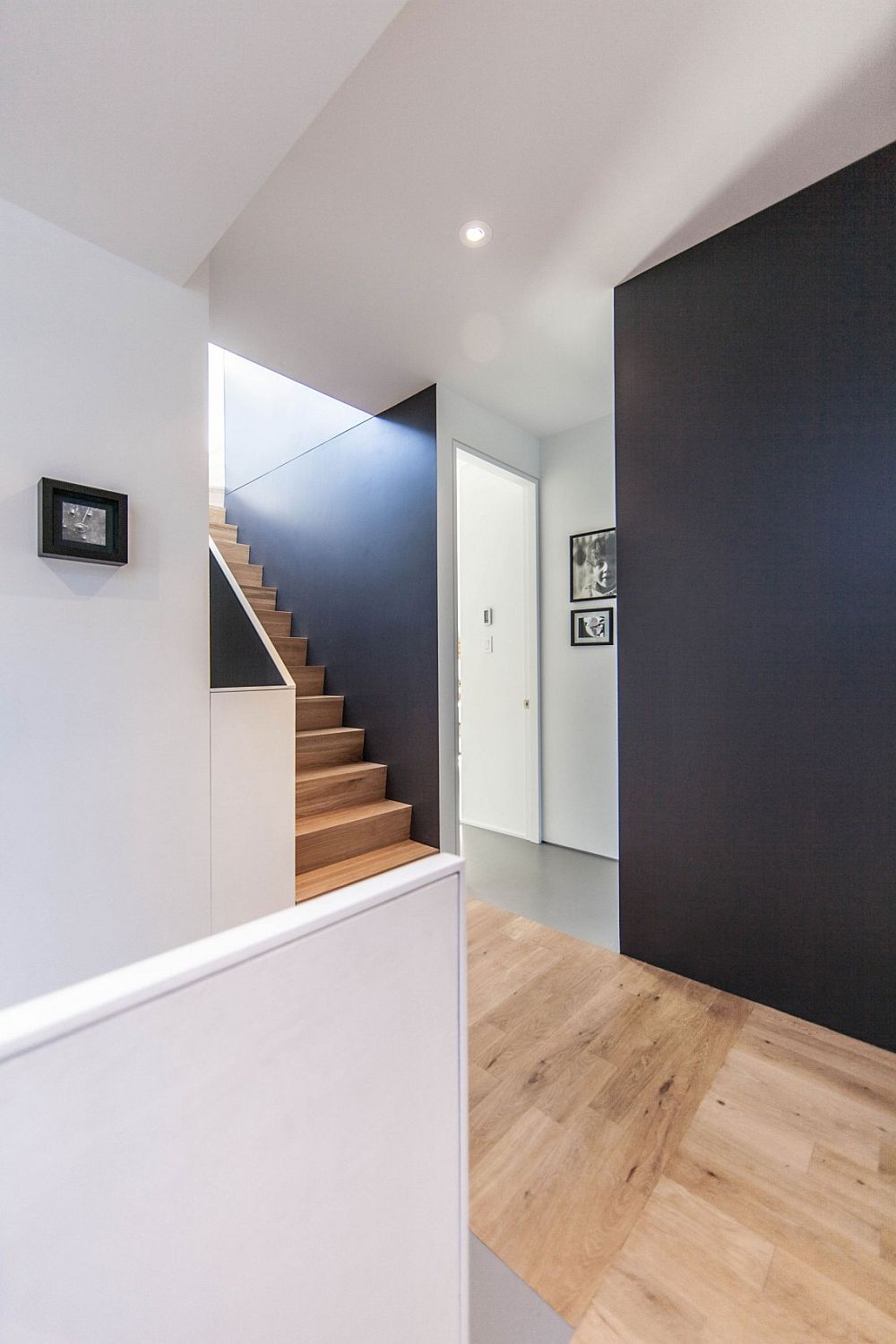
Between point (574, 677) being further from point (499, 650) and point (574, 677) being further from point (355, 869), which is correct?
point (355, 869)

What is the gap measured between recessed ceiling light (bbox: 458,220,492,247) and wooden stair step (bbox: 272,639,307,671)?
2643 mm

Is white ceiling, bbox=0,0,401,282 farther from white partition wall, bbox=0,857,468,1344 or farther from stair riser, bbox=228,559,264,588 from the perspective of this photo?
stair riser, bbox=228,559,264,588

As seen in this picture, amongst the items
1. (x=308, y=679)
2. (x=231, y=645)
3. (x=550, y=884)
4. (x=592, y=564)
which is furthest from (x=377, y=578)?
(x=550, y=884)

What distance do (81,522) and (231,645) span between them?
2.17ft

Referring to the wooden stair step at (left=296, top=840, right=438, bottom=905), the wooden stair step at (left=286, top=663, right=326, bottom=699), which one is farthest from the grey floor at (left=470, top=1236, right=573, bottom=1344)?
the wooden stair step at (left=286, top=663, right=326, bottom=699)

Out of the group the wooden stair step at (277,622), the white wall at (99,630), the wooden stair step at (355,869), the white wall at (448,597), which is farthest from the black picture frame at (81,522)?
the wooden stair step at (277,622)

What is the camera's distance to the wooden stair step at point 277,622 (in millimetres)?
4152

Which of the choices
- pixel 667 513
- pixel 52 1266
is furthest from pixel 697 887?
pixel 52 1266

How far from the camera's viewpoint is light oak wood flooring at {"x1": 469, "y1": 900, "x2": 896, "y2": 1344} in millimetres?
1062

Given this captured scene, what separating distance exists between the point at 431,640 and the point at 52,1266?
2789 mm

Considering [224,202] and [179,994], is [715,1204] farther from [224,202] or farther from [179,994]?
[224,202]

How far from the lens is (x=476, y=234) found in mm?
2055

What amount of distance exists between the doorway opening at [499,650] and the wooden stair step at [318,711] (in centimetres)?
85

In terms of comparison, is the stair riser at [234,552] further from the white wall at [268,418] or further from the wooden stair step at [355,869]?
the wooden stair step at [355,869]
